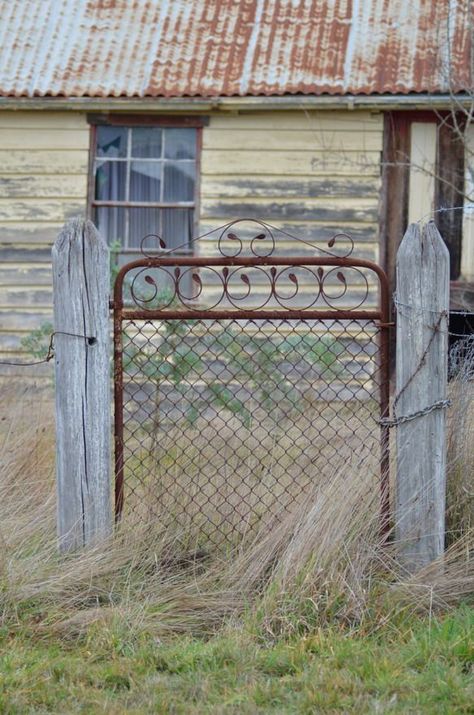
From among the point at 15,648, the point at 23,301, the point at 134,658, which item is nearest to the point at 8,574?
the point at 15,648

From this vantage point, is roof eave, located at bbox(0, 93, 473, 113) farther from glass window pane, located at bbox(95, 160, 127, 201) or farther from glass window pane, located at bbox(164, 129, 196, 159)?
glass window pane, located at bbox(95, 160, 127, 201)

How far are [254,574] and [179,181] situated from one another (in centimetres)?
644

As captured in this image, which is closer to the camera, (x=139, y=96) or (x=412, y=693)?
(x=412, y=693)

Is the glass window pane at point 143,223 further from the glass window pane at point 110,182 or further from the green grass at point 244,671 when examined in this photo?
the green grass at point 244,671

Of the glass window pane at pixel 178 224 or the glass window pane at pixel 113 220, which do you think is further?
the glass window pane at pixel 113 220

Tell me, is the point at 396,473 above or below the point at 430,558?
above

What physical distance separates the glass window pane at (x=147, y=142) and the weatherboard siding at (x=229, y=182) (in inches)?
19.0

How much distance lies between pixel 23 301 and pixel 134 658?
269 inches

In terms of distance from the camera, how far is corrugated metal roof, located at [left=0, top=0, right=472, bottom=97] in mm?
9539

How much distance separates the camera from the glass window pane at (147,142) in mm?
10094

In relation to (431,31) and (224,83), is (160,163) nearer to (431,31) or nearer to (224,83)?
(224,83)

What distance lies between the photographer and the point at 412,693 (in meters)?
3.46

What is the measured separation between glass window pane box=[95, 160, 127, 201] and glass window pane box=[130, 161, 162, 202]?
105mm

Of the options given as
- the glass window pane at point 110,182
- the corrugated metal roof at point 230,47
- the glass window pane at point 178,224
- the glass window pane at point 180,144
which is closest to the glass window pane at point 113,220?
the glass window pane at point 110,182
